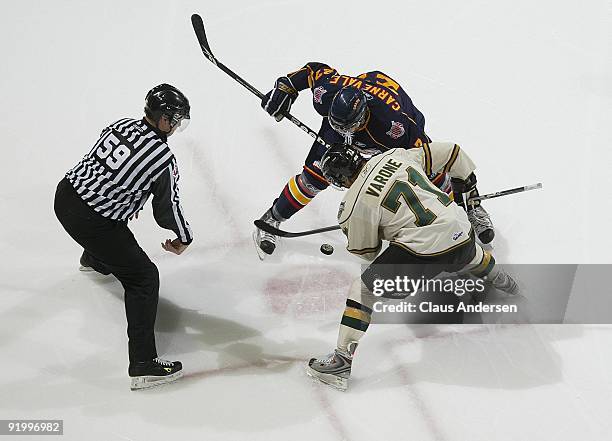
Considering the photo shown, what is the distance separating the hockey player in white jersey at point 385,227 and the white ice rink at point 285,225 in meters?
0.27

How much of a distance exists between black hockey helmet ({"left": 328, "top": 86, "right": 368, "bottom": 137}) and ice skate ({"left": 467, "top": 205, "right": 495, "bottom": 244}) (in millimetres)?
846

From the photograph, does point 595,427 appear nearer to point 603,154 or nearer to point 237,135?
point 603,154

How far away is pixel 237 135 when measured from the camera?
470cm

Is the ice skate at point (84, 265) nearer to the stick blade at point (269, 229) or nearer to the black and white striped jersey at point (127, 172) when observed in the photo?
the black and white striped jersey at point (127, 172)

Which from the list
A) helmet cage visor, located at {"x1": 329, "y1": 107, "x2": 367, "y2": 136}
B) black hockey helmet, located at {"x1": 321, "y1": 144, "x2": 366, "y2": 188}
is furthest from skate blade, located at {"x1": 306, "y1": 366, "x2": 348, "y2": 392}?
helmet cage visor, located at {"x1": 329, "y1": 107, "x2": 367, "y2": 136}

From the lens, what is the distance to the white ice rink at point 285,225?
10.8 ft

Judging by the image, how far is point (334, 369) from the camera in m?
3.32

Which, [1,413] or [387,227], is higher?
[387,227]

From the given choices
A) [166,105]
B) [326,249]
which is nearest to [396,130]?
[326,249]

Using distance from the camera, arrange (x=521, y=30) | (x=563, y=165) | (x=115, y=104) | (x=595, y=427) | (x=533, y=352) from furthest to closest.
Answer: (x=521, y=30)
(x=115, y=104)
(x=563, y=165)
(x=533, y=352)
(x=595, y=427)

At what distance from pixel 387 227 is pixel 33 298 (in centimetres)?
165

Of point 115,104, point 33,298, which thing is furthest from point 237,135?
point 33,298

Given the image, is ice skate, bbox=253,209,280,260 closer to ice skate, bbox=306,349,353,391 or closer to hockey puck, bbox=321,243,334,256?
hockey puck, bbox=321,243,334,256

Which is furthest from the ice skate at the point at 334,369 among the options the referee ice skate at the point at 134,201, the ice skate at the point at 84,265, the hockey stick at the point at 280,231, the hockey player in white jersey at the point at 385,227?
the ice skate at the point at 84,265
